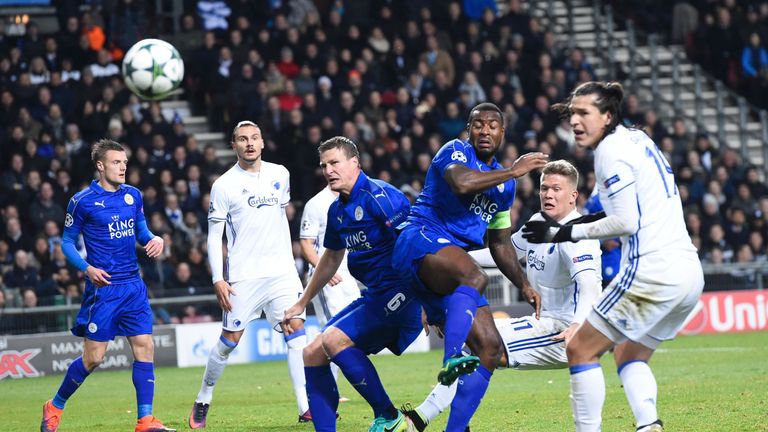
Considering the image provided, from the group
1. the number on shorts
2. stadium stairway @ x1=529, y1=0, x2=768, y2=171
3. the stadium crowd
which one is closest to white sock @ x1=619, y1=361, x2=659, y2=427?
the number on shorts

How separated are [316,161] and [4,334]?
623 cm

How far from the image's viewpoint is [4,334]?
17953mm

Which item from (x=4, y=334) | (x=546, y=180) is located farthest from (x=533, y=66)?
(x=546, y=180)

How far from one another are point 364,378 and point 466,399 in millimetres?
855

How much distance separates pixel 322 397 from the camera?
8375 millimetres

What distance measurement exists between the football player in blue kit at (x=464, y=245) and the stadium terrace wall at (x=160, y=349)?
34.8 ft

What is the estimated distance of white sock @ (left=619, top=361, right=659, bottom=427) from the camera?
7.35 m

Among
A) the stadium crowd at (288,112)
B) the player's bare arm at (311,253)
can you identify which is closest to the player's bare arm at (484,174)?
the player's bare arm at (311,253)

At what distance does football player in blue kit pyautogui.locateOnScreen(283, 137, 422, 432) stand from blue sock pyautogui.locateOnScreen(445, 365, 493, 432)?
0.58m

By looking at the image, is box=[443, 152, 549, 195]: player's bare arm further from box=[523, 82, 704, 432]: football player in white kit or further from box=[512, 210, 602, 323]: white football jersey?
box=[512, 210, 602, 323]: white football jersey

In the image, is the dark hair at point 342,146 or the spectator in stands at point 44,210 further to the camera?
the spectator in stands at point 44,210

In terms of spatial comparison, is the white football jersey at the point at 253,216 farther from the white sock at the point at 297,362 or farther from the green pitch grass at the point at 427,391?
the green pitch grass at the point at 427,391

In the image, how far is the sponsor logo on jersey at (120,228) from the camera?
10.7m

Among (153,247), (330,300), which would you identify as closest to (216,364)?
(153,247)
